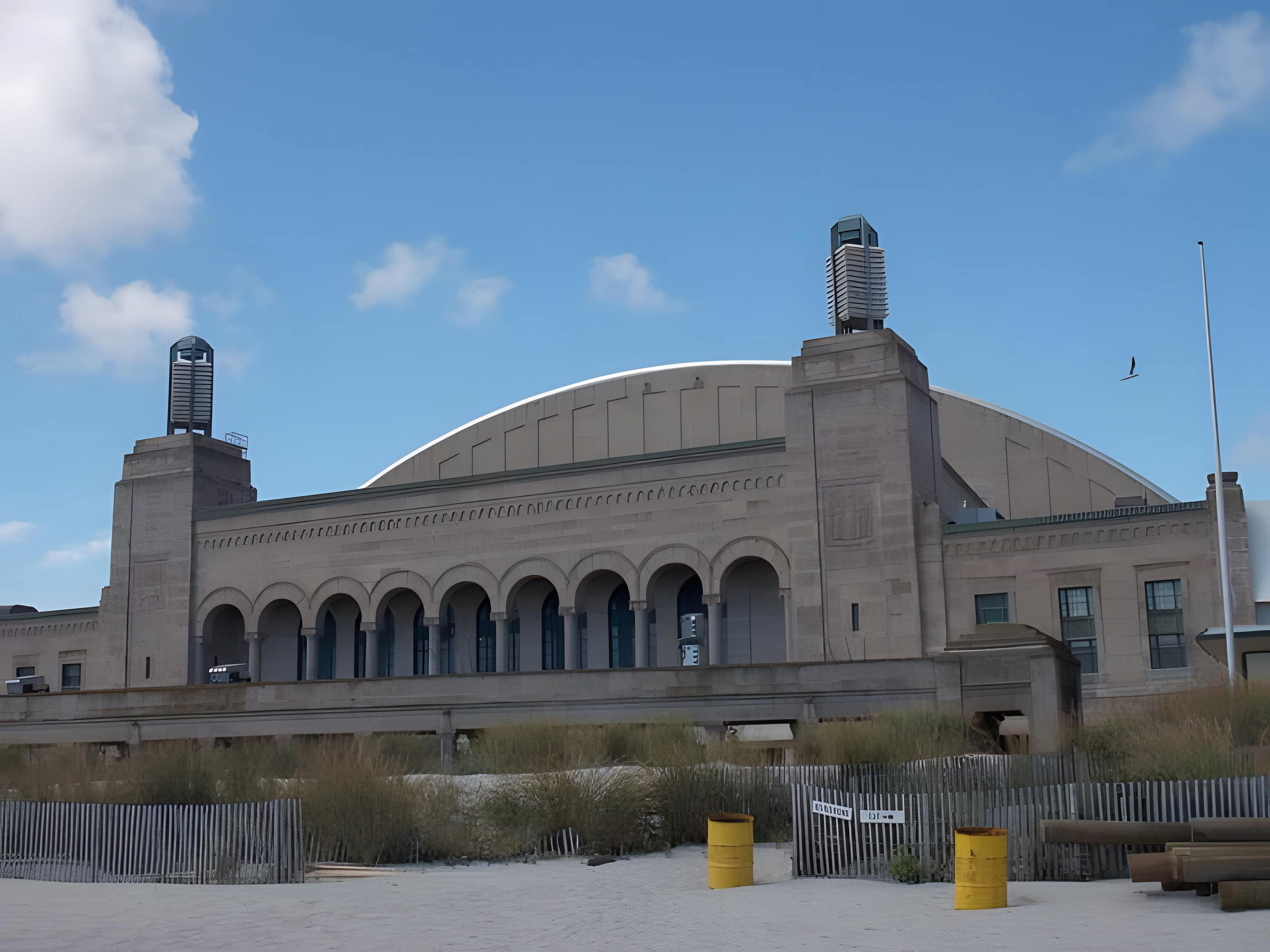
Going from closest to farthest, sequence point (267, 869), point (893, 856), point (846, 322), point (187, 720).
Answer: point (893, 856)
point (267, 869)
point (187, 720)
point (846, 322)

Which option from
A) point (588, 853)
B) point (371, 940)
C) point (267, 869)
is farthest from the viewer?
point (588, 853)

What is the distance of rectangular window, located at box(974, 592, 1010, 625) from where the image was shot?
37.4 meters

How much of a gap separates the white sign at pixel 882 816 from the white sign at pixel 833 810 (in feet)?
0.61

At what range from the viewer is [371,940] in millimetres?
13539

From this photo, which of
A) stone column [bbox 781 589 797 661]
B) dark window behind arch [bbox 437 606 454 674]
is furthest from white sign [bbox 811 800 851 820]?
dark window behind arch [bbox 437 606 454 674]

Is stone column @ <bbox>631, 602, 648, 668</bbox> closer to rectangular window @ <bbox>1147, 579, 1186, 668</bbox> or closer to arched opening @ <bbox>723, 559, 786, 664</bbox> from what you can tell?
arched opening @ <bbox>723, 559, 786, 664</bbox>

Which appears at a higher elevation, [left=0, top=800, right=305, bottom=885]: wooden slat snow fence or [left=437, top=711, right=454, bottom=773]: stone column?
[left=437, top=711, right=454, bottom=773]: stone column

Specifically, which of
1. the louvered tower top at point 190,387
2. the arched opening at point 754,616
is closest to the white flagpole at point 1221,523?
the arched opening at point 754,616

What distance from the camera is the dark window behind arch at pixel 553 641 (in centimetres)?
4491

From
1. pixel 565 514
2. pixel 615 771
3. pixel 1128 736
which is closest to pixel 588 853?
pixel 615 771

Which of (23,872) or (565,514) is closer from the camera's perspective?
(23,872)

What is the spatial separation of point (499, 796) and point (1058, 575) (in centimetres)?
2163

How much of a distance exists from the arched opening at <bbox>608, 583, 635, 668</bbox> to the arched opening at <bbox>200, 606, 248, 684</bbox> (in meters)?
14.0

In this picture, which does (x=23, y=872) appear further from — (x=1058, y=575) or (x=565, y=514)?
(x=1058, y=575)
